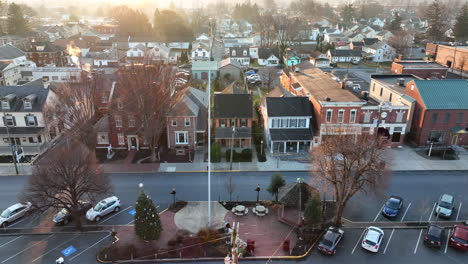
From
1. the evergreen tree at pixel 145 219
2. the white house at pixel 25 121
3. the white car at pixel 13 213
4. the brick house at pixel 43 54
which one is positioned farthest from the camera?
the brick house at pixel 43 54

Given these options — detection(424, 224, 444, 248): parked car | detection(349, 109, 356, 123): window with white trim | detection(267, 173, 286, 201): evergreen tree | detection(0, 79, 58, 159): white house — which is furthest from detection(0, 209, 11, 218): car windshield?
detection(349, 109, 356, 123): window with white trim

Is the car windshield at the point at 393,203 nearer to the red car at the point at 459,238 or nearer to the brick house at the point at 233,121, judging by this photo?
the red car at the point at 459,238

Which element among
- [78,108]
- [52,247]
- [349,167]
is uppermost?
[78,108]

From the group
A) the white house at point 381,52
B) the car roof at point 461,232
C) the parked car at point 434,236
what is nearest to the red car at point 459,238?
the car roof at point 461,232

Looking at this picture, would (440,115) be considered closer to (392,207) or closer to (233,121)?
(392,207)

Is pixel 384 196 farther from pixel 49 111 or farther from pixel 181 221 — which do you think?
pixel 49 111

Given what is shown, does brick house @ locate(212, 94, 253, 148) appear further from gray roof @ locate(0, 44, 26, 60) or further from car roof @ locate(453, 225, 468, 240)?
gray roof @ locate(0, 44, 26, 60)

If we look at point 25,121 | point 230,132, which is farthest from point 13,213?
point 230,132
